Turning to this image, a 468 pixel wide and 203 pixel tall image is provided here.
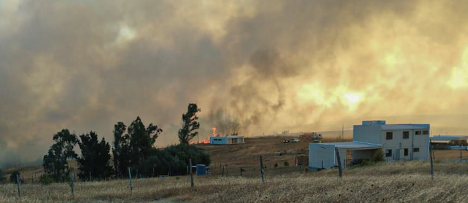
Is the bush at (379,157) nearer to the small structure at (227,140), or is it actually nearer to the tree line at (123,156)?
the tree line at (123,156)

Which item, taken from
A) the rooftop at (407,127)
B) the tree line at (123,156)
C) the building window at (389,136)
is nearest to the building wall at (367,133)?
the rooftop at (407,127)

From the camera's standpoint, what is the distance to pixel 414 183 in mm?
18875

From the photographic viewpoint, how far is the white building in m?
55.3

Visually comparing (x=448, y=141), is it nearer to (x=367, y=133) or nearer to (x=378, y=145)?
(x=367, y=133)

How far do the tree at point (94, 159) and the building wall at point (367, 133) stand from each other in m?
42.3

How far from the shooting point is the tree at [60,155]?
85250 mm

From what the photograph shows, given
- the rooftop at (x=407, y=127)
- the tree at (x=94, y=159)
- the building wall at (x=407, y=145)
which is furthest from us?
the tree at (x=94, y=159)

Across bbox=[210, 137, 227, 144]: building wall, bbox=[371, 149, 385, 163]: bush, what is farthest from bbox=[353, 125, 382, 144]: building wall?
bbox=[210, 137, 227, 144]: building wall

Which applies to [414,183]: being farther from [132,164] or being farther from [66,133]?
[66,133]

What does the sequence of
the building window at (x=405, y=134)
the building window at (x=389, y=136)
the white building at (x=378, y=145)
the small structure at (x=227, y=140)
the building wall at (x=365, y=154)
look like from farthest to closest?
1. the small structure at (x=227, y=140)
2. the building window at (x=405, y=134)
3. the building window at (x=389, y=136)
4. the building wall at (x=365, y=154)
5. the white building at (x=378, y=145)

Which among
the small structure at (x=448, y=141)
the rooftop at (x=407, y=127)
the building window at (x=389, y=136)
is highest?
the rooftop at (x=407, y=127)

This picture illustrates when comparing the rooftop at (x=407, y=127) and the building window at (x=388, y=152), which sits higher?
the rooftop at (x=407, y=127)

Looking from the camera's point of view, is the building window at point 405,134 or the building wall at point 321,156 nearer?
the building wall at point 321,156

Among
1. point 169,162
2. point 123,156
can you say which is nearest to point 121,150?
point 123,156
